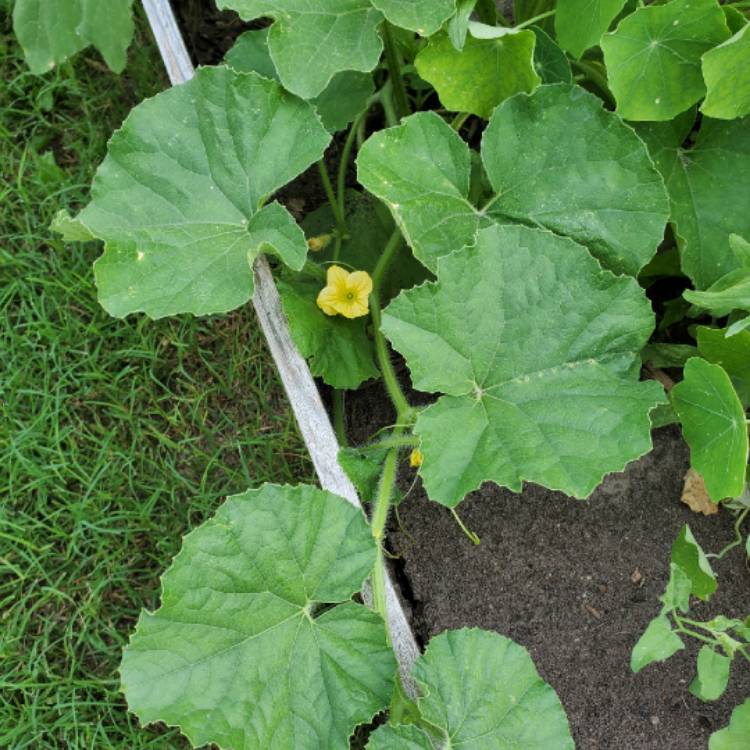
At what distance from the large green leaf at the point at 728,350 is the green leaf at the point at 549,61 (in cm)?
73

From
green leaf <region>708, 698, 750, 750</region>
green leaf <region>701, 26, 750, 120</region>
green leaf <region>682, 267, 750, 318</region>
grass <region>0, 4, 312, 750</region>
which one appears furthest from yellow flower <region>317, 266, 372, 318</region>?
green leaf <region>708, 698, 750, 750</region>

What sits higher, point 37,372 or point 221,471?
point 37,372

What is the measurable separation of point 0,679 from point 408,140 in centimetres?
196

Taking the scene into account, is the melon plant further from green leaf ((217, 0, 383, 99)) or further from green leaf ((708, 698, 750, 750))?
green leaf ((708, 698, 750, 750))

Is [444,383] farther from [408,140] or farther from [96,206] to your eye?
[96,206]

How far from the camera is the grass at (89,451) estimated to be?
9.71 feet

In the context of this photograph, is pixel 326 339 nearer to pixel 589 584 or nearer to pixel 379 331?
pixel 379 331

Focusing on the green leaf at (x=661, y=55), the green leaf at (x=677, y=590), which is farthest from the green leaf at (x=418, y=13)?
the green leaf at (x=677, y=590)

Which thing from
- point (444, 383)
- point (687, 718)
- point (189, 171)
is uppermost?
point (189, 171)

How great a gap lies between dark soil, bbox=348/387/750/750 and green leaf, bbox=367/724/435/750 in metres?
0.65

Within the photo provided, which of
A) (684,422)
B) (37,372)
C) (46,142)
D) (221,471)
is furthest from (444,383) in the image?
Answer: (46,142)

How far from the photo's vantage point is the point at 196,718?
211 centimetres

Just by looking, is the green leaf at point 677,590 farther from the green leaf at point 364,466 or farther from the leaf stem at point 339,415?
the leaf stem at point 339,415

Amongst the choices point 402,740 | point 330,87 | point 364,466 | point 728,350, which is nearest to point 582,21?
point 330,87
